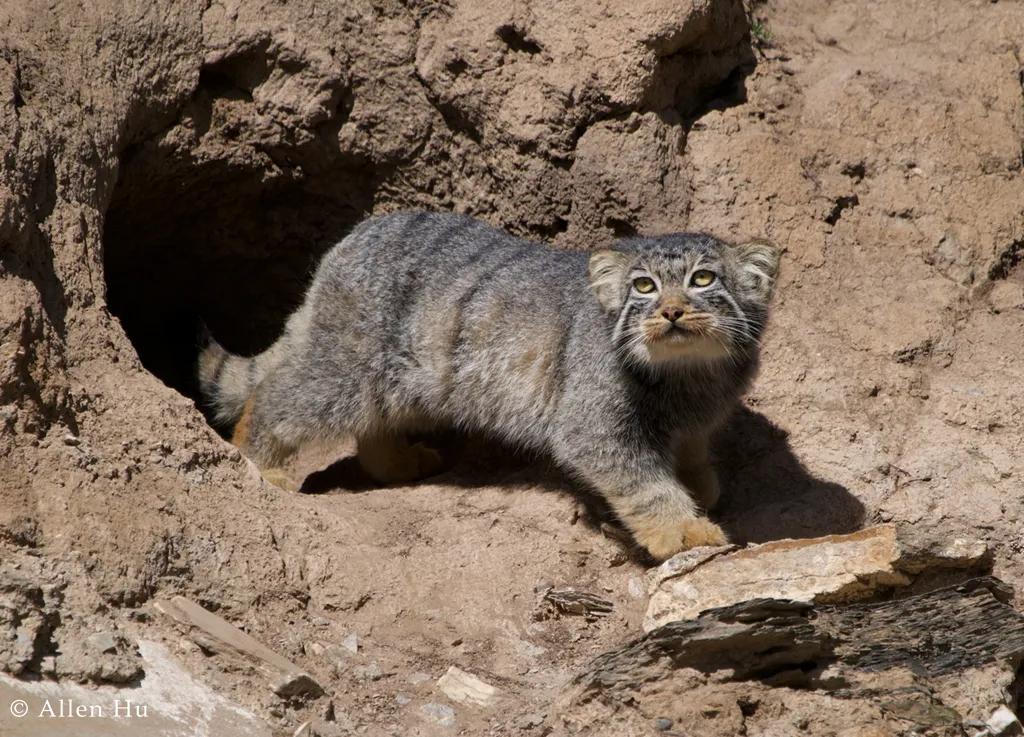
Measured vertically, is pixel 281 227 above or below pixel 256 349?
above

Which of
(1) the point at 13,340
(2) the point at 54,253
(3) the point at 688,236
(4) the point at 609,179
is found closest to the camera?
(1) the point at 13,340

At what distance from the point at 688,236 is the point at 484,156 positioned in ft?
6.68

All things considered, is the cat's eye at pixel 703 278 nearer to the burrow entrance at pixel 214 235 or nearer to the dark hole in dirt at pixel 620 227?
the dark hole in dirt at pixel 620 227

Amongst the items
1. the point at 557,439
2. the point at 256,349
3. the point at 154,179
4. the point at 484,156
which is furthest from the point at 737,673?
the point at 256,349

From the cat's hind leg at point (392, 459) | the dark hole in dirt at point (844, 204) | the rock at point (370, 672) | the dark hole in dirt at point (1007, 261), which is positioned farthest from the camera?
the cat's hind leg at point (392, 459)

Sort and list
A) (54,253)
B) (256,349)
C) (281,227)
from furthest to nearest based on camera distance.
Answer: (256,349)
(281,227)
(54,253)

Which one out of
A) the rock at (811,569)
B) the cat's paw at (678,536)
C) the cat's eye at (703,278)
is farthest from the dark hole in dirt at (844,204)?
the rock at (811,569)

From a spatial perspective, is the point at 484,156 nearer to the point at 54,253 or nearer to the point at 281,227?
the point at 281,227

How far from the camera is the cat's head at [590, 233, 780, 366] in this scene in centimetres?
624

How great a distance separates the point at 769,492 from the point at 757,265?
143 centimetres

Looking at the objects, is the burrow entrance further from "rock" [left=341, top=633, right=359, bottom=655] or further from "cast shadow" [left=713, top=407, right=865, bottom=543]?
"rock" [left=341, top=633, right=359, bottom=655]

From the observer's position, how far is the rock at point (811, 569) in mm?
5570

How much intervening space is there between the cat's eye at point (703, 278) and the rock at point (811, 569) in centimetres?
139

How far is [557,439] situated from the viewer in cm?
697
